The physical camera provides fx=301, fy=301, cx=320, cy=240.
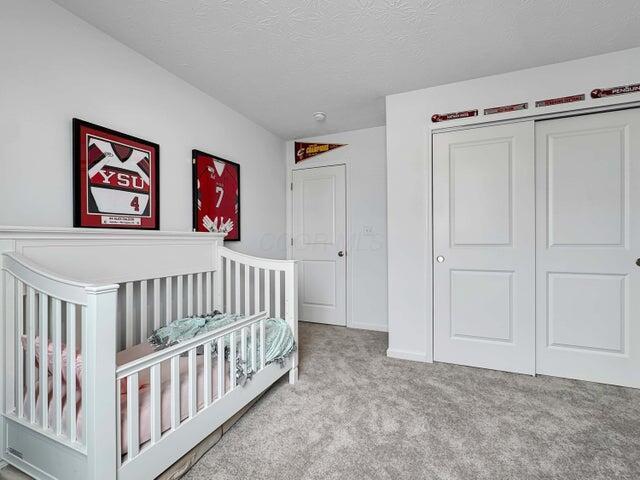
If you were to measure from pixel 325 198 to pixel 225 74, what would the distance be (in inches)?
67.2

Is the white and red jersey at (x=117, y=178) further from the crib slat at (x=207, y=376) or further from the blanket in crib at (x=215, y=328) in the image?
the crib slat at (x=207, y=376)

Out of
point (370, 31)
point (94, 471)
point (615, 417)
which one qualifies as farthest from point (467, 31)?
point (94, 471)

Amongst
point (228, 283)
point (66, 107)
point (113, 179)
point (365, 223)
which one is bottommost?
point (228, 283)

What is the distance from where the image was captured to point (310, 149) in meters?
3.62

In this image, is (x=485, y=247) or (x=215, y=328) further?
(x=485, y=247)

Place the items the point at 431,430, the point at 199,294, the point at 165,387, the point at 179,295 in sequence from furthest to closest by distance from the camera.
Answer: the point at 199,294 < the point at 179,295 < the point at 431,430 < the point at 165,387

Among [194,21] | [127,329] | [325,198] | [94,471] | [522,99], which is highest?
[194,21]

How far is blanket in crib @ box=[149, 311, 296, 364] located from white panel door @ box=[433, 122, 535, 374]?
127cm

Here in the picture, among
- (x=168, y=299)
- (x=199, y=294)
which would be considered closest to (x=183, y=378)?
(x=168, y=299)

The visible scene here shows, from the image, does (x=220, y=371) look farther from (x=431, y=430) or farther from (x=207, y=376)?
(x=431, y=430)

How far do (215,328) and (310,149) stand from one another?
2509 millimetres

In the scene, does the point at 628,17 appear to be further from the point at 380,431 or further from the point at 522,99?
the point at 380,431

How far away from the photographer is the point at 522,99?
216 centimetres

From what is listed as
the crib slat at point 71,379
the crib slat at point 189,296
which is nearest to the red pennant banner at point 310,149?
the crib slat at point 189,296
